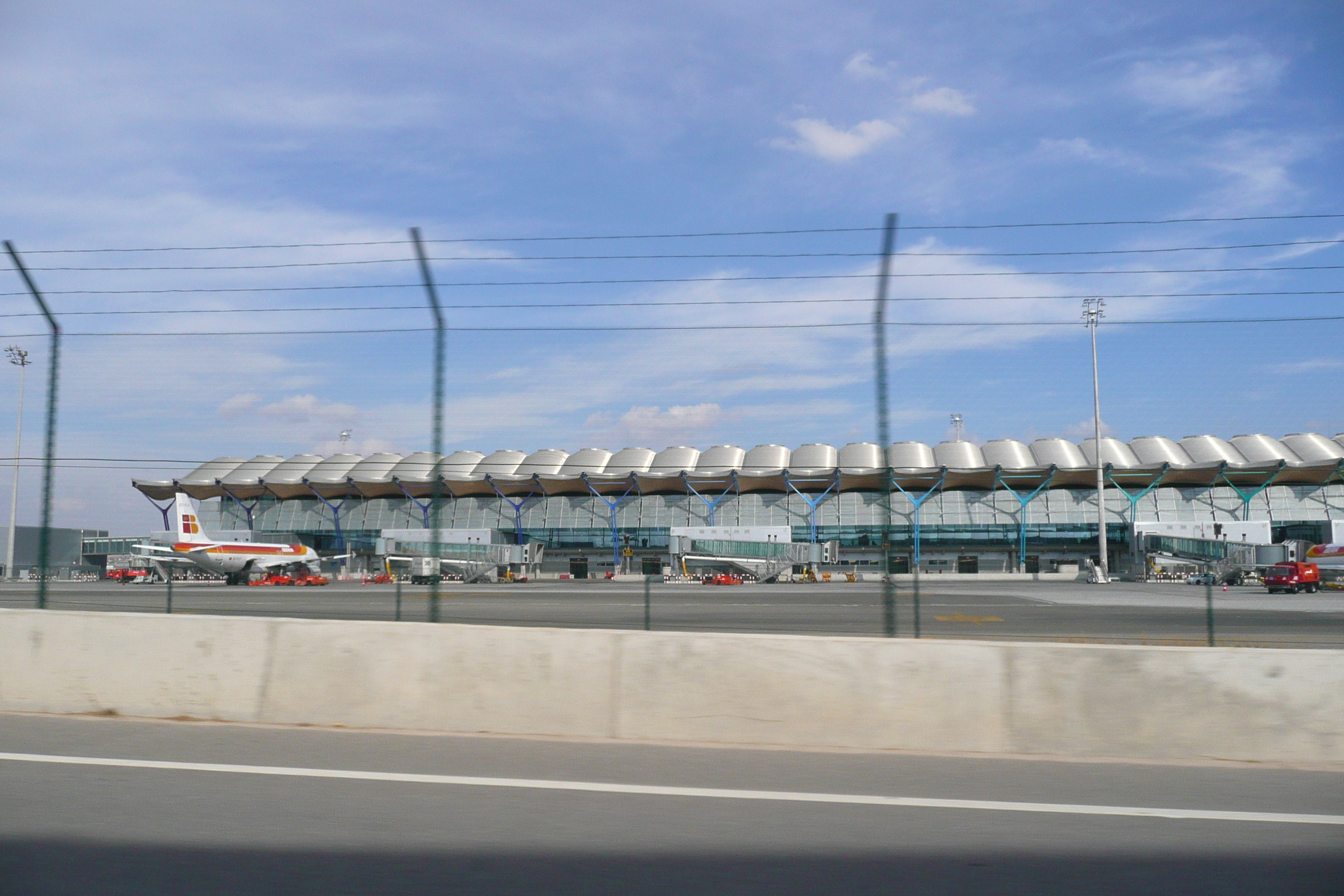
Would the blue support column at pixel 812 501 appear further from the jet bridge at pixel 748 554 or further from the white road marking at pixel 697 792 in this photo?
the white road marking at pixel 697 792

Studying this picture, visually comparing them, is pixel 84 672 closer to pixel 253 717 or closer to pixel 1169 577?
pixel 253 717

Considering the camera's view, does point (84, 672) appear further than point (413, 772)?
Yes

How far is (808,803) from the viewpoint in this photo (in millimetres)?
5832

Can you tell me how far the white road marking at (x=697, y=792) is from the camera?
561 centimetres

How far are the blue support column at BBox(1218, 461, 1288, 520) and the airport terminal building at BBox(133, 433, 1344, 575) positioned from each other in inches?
5.4

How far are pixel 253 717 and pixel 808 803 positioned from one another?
487 cm

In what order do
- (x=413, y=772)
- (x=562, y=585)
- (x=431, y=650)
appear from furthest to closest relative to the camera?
1. (x=562, y=585)
2. (x=431, y=650)
3. (x=413, y=772)

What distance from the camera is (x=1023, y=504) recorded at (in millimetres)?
79625

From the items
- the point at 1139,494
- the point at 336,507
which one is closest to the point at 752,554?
the point at 336,507

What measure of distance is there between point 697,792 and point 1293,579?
159 ft

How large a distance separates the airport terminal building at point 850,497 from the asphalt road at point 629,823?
50545mm

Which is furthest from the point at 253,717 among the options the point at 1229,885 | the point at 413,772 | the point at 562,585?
the point at 562,585

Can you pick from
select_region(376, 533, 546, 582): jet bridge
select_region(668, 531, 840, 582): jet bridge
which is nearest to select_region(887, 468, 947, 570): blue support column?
select_region(668, 531, 840, 582): jet bridge

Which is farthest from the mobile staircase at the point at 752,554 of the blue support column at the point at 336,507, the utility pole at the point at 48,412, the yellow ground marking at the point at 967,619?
the utility pole at the point at 48,412
